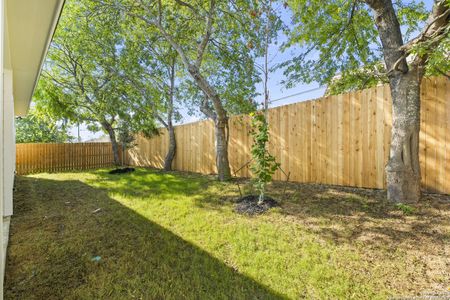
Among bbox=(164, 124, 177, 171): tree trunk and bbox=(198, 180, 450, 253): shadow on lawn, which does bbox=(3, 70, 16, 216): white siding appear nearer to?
bbox=(198, 180, 450, 253): shadow on lawn

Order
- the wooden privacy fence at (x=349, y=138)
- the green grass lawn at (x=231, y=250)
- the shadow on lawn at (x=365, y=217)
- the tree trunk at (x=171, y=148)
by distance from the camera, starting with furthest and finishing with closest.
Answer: the tree trunk at (x=171, y=148), the wooden privacy fence at (x=349, y=138), the shadow on lawn at (x=365, y=217), the green grass lawn at (x=231, y=250)

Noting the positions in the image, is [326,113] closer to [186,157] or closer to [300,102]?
[300,102]

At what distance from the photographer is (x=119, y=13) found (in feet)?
17.9

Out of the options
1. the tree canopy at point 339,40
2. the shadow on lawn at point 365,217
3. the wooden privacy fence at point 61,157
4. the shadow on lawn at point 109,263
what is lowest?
the shadow on lawn at point 109,263

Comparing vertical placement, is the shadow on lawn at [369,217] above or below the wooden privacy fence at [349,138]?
below

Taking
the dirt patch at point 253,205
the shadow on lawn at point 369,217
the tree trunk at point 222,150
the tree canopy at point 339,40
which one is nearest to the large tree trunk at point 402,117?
the shadow on lawn at point 369,217

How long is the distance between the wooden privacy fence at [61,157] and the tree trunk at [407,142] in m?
11.3

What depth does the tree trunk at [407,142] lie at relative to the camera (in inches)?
115

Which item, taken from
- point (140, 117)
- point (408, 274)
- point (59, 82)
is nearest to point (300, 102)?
point (408, 274)

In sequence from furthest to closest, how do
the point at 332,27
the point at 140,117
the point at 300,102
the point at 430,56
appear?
1. the point at 140,117
2. the point at 300,102
3. the point at 332,27
4. the point at 430,56

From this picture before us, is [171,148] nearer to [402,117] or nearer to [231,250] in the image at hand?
[231,250]

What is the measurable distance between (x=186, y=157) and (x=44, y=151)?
626 cm

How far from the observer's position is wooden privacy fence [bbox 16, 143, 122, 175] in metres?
8.63

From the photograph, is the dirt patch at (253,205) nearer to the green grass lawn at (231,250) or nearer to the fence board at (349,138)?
the green grass lawn at (231,250)
